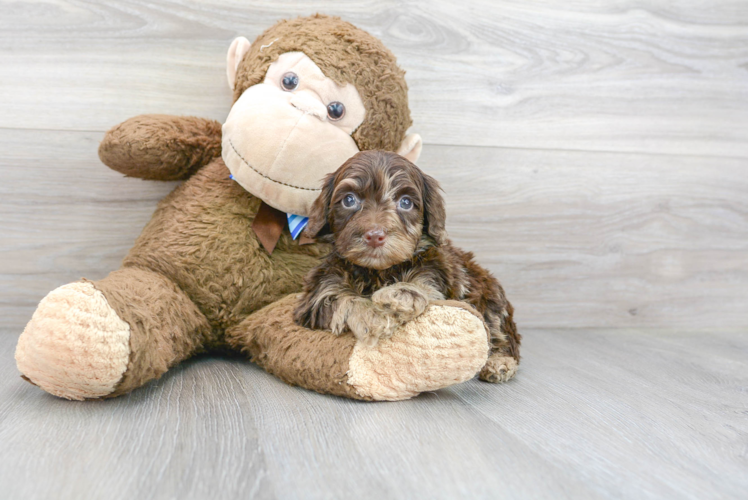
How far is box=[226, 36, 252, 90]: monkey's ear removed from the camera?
183 centimetres

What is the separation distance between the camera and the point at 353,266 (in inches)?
58.9

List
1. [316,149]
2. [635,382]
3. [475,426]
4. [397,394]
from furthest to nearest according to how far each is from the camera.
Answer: [635,382] < [316,149] < [397,394] < [475,426]

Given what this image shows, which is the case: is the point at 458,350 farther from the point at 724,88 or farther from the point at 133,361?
the point at 724,88

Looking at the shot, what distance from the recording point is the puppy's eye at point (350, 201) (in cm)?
139

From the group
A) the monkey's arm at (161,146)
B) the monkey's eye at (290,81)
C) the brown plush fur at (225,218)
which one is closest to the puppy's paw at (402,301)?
the brown plush fur at (225,218)

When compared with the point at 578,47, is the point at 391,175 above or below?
below

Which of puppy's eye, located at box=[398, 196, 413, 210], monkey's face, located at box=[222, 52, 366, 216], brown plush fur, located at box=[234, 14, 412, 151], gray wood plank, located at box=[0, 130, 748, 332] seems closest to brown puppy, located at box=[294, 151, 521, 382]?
puppy's eye, located at box=[398, 196, 413, 210]

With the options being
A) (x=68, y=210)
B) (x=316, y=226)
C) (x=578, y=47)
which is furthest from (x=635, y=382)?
(x=68, y=210)

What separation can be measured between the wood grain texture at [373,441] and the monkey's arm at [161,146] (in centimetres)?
61

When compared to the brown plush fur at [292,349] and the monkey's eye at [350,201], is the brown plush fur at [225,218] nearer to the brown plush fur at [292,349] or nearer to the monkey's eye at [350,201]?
the brown plush fur at [292,349]

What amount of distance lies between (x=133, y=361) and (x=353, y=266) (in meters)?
0.56

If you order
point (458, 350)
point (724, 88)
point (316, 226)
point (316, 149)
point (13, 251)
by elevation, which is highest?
point (724, 88)

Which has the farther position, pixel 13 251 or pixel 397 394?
pixel 13 251

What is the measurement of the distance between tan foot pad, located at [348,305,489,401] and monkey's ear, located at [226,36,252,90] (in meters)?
0.98
